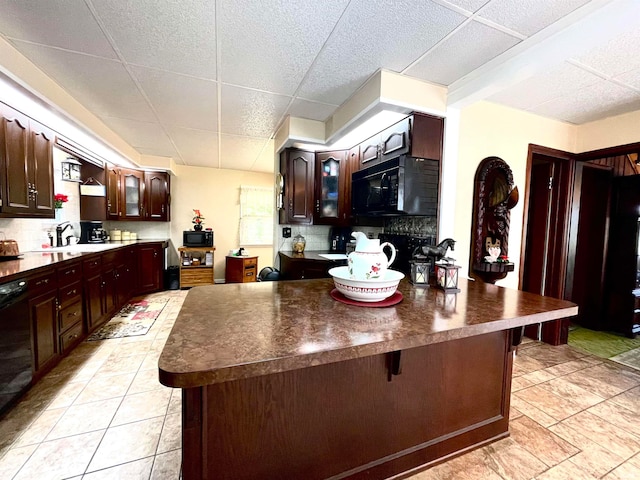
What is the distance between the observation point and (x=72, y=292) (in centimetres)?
252

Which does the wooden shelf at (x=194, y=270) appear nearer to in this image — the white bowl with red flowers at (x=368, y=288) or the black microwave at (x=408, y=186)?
the black microwave at (x=408, y=186)

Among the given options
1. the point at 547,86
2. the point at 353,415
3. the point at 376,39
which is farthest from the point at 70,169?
the point at 547,86

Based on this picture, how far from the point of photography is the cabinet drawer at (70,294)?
234cm

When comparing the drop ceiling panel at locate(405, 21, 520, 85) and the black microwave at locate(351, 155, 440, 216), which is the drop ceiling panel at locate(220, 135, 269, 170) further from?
the drop ceiling panel at locate(405, 21, 520, 85)

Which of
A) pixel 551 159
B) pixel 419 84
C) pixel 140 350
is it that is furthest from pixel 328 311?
pixel 551 159

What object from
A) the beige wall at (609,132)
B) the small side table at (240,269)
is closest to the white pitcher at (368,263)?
the beige wall at (609,132)

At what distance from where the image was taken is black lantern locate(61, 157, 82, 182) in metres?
3.15

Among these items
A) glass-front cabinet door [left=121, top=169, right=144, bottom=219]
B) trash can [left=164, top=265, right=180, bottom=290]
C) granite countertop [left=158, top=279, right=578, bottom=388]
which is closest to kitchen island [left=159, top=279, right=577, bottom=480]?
granite countertop [left=158, top=279, right=578, bottom=388]

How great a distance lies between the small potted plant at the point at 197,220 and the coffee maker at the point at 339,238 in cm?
282

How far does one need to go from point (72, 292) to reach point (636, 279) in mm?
6144

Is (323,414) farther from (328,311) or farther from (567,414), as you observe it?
(567,414)

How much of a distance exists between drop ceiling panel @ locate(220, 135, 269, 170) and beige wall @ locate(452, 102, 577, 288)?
252 centimetres

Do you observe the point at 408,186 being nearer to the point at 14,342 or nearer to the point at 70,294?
the point at 14,342

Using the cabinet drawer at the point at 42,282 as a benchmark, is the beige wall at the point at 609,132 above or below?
above
